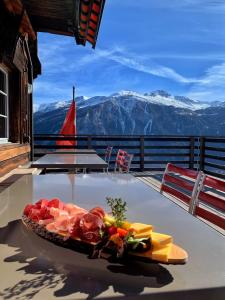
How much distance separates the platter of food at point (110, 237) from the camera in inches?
35.5

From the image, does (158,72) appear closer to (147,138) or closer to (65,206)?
(147,138)

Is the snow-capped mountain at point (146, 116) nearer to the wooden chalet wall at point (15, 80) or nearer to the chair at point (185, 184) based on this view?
the wooden chalet wall at point (15, 80)

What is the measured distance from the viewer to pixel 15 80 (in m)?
4.95

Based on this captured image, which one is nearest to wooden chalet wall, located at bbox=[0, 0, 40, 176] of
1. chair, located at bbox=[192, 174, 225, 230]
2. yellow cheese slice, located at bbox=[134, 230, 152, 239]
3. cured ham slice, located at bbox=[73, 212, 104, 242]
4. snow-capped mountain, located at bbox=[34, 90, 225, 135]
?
chair, located at bbox=[192, 174, 225, 230]

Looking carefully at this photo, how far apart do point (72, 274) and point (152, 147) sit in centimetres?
857

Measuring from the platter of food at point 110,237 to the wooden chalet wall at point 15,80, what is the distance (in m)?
2.80

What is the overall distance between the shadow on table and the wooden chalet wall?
289 cm

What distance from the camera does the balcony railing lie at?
8867 mm

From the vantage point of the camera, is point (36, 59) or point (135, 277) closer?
point (135, 277)

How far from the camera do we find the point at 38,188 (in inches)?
78.8

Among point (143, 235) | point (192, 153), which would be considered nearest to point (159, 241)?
point (143, 235)

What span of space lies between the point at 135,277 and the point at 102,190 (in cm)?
115

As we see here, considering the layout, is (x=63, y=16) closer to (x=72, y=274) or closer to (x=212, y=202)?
(x=212, y=202)

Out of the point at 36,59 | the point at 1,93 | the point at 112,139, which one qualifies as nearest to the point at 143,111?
the point at 112,139
